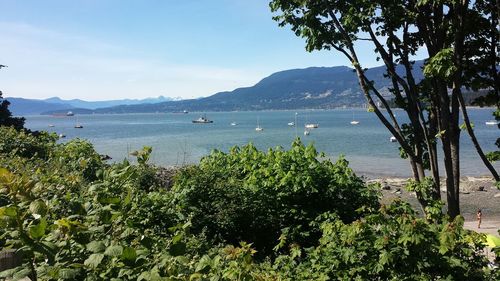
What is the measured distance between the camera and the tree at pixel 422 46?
750 centimetres

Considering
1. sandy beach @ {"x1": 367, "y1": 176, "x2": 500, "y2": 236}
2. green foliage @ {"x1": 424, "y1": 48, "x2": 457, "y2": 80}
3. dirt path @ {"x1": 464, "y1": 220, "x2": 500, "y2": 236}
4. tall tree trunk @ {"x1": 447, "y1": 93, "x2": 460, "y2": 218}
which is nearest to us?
green foliage @ {"x1": 424, "y1": 48, "x2": 457, "y2": 80}

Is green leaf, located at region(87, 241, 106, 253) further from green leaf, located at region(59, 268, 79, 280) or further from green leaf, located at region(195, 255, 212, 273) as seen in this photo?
green leaf, located at region(195, 255, 212, 273)

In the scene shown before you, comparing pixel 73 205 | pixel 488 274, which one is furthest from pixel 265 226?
pixel 73 205

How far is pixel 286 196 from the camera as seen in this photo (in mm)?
10156

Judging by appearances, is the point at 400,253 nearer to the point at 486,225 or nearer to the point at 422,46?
the point at 422,46

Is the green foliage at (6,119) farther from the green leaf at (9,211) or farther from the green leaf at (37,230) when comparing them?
the green leaf at (37,230)

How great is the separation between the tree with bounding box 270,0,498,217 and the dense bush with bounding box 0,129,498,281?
6.89 ft

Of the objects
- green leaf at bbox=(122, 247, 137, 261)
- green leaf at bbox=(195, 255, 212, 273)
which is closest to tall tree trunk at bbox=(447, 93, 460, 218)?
green leaf at bbox=(195, 255, 212, 273)

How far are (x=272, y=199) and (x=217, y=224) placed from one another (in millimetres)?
1651

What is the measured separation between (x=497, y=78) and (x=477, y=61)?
496 mm

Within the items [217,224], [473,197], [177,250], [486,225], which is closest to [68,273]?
[177,250]

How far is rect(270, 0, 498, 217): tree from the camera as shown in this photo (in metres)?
7.50

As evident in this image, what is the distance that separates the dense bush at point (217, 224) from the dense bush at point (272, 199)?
0.09 feet

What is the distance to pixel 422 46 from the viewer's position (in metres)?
8.93
